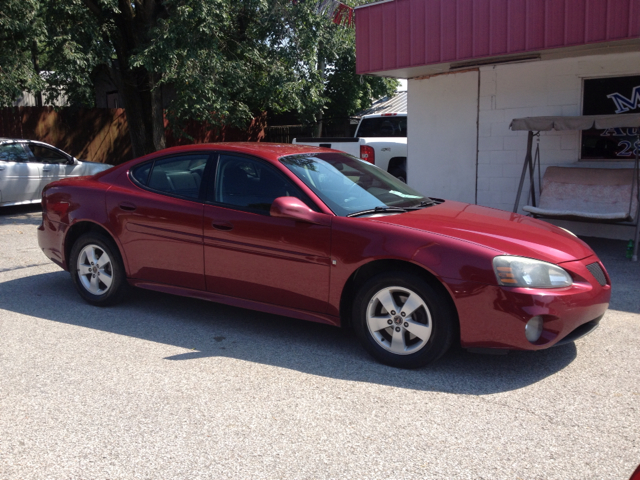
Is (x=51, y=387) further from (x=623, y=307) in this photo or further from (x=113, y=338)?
(x=623, y=307)

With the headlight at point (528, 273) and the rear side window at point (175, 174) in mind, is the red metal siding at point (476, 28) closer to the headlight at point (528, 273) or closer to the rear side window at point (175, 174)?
the headlight at point (528, 273)

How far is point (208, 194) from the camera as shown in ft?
17.5

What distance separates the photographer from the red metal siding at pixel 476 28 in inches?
316

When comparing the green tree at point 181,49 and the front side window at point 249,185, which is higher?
the green tree at point 181,49

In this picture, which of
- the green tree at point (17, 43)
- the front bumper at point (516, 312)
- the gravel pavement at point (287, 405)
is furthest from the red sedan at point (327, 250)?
the green tree at point (17, 43)

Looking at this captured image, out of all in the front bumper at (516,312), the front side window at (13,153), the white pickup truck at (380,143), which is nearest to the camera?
the front bumper at (516,312)

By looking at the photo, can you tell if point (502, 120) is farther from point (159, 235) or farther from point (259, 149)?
point (159, 235)

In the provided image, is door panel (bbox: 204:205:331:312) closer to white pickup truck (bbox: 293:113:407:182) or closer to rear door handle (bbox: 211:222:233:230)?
rear door handle (bbox: 211:222:233:230)

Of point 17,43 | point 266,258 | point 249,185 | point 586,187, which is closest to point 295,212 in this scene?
point 266,258

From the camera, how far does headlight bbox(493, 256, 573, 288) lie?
162 inches

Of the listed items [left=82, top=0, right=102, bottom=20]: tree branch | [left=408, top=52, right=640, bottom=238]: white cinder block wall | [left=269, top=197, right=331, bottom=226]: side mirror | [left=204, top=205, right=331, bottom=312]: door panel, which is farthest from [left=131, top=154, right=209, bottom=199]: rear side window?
[left=82, top=0, right=102, bottom=20]: tree branch

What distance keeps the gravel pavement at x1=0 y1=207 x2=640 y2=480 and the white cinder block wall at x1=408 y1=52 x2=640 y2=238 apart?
4.72 meters

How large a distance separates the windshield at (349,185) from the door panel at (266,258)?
0.36m

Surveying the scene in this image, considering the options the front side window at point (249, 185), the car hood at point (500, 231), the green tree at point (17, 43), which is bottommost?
the car hood at point (500, 231)
